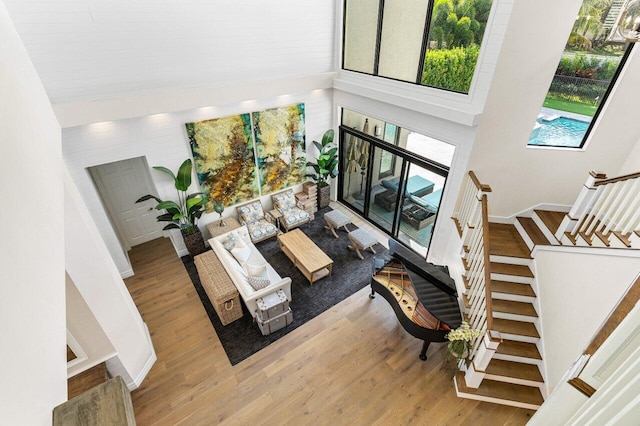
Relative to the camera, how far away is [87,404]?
0.81 metres

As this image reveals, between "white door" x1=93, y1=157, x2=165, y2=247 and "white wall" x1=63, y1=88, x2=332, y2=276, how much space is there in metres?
0.70

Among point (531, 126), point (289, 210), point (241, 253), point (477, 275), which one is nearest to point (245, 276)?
point (241, 253)

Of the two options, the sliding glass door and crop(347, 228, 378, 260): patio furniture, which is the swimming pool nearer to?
the sliding glass door

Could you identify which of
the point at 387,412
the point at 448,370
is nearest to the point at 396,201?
the point at 448,370

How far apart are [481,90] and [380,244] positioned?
383cm

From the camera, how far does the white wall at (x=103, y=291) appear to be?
338cm

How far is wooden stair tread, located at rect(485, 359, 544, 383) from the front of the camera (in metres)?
4.28

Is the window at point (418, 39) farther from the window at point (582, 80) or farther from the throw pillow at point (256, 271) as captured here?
the throw pillow at point (256, 271)

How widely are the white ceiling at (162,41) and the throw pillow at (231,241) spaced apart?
294 cm

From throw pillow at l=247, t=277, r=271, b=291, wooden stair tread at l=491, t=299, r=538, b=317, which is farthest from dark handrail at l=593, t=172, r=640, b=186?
throw pillow at l=247, t=277, r=271, b=291

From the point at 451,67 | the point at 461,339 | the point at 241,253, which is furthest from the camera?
the point at 241,253

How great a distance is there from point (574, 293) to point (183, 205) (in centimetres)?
684

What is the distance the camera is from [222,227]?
6.91m

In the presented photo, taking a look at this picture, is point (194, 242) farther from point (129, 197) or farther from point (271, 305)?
point (271, 305)
